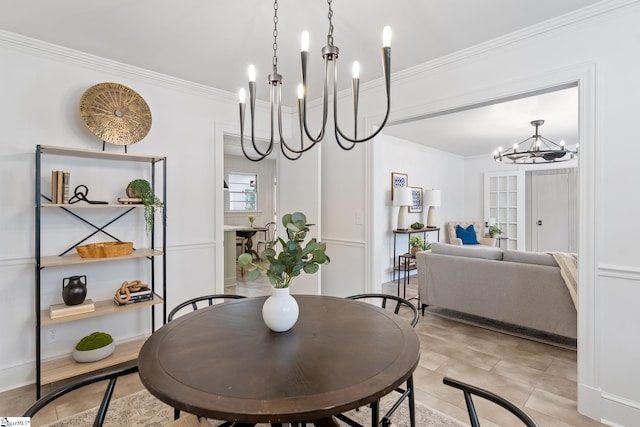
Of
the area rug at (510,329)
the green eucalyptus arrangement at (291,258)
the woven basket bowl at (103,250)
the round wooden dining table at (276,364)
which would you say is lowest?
the area rug at (510,329)

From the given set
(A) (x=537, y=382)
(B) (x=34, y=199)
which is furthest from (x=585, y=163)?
(B) (x=34, y=199)

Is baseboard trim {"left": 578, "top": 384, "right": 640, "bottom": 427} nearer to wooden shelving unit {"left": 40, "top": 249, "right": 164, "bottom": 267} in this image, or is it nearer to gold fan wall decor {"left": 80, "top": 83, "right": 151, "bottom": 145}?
wooden shelving unit {"left": 40, "top": 249, "right": 164, "bottom": 267}

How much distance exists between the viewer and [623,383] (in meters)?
1.88

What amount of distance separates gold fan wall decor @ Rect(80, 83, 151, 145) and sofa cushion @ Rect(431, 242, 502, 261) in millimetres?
3260

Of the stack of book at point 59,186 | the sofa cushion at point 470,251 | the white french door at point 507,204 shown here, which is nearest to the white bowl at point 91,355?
the stack of book at point 59,186

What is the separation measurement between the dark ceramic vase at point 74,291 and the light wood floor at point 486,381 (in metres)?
0.63

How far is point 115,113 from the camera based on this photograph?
8.54 feet

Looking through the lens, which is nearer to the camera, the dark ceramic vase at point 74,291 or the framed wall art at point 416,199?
the dark ceramic vase at point 74,291

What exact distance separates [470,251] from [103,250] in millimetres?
3430

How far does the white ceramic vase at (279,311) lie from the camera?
53.0 inches

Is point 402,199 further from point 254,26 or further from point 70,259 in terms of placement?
point 70,259

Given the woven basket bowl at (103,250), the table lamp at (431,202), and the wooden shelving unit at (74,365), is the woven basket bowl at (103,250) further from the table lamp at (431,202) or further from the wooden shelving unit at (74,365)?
the table lamp at (431,202)

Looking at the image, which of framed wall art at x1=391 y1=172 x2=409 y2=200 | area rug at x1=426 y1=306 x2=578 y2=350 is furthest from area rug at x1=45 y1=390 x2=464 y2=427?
framed wall art at x1=391 y1=172 x2=409 y2=200

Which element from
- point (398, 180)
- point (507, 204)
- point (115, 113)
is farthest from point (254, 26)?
point (507, 204)
